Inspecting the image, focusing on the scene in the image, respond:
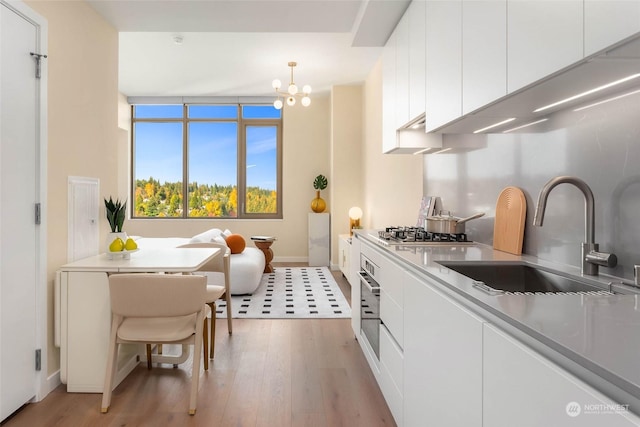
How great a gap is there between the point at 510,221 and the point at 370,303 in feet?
3.38

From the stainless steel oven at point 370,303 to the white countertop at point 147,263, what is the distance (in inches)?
41.9

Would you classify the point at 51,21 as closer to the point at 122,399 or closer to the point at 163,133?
the point at 122,399

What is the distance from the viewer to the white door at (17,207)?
2.03 metres

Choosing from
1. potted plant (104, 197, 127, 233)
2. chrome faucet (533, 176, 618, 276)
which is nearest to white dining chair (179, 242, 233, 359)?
potted plant (104, 197, 127, 233)

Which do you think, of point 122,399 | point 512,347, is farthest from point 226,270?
point 512,347

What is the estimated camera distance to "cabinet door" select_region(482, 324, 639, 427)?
66 cm

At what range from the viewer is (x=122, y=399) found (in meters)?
2.29

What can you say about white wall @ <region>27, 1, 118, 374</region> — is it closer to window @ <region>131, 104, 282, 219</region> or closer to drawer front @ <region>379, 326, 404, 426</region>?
drawer front @ <region>379, 326, 404, 426</region>

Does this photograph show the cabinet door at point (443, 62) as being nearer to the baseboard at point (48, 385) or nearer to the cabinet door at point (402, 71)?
the cabinet door at point (402, 71)

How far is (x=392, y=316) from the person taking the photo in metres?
2.05

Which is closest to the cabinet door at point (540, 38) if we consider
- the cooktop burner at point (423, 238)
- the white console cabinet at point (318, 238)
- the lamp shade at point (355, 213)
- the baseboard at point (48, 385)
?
the cooktop burner at point (423, 238)

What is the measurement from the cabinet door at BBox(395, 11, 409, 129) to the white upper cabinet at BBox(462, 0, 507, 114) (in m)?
0.93

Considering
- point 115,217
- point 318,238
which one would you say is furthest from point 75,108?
point 318,238

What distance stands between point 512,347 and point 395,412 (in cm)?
128
